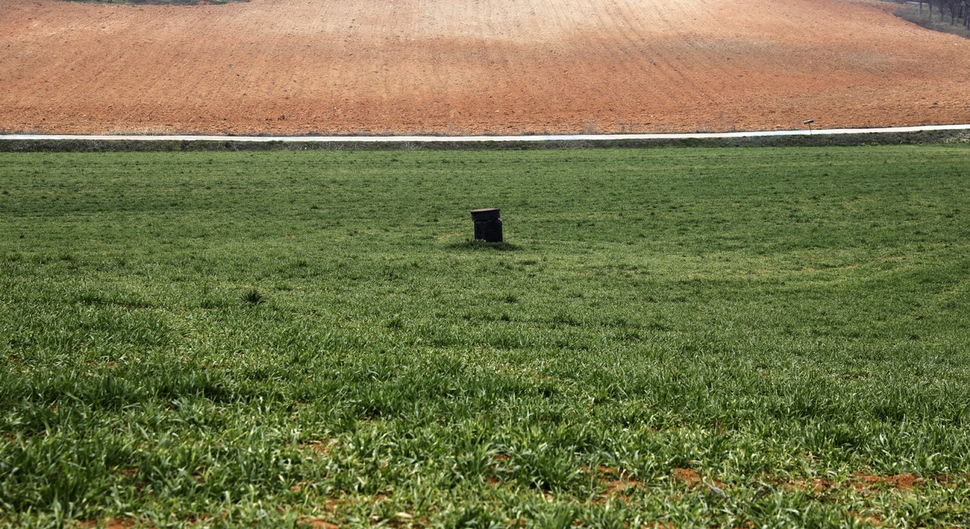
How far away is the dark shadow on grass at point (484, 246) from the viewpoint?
747 inches

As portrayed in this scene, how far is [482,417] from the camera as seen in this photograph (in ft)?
16.6

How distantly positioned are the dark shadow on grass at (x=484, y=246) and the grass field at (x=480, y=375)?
0.16 meters

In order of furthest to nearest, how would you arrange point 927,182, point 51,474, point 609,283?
point 927,182
point 609,283
point 51,474

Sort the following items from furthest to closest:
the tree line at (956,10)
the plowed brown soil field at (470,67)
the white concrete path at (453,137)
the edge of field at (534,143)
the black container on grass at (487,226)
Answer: the tree line at (956,10) < the plowed brown soil field at (470,67) < the white concrete path at (453,137) < the edge of field at (534,143) < the black container on grass at (487,226)

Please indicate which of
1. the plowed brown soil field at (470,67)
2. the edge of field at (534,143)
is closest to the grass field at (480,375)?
the edge of field at (534,143)

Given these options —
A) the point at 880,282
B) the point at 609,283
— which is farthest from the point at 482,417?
the point at 880,282

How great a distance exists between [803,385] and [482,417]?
373 cm

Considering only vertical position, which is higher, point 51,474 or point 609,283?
point 51,474

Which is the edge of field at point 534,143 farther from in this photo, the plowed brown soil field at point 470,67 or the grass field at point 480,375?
the grass field at point 480,375

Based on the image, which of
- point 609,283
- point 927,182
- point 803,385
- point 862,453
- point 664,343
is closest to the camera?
point 862,453

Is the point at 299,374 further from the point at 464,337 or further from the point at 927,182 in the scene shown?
the point at 927,182

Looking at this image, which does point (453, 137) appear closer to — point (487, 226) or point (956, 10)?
Result: point (487, 226)

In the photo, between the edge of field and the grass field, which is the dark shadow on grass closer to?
the grass field

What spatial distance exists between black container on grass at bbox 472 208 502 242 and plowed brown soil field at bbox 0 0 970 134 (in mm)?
31924
